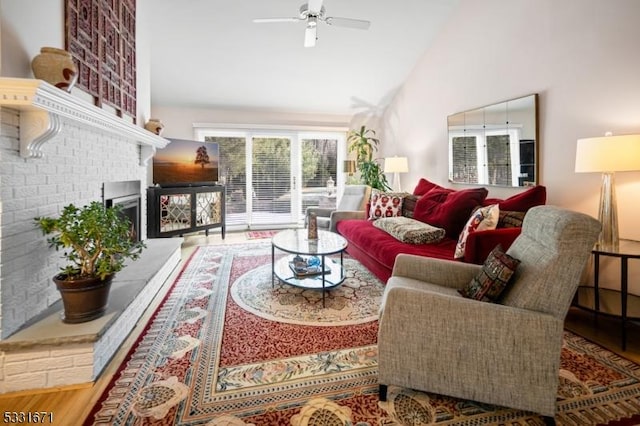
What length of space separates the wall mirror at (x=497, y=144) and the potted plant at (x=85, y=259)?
357cm

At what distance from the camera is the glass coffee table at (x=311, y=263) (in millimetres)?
2736

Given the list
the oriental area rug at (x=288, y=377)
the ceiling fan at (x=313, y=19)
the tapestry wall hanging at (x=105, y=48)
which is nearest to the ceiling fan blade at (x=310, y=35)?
the ceiling fan at (x=313, y=19)

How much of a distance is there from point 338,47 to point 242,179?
9.59 feet

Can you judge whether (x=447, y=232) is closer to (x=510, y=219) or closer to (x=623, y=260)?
(x=510, y=219)

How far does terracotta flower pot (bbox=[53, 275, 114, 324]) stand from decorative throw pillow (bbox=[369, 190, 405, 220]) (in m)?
3.09

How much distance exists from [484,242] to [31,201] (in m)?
2.91

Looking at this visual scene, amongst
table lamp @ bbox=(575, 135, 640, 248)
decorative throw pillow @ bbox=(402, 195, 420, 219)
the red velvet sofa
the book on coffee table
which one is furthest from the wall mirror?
the book on coffee table

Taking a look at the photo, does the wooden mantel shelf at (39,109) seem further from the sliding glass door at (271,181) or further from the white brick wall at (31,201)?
the sliding glass door at (271,181)

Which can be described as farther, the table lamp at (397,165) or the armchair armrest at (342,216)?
the table lamp at (397,165)

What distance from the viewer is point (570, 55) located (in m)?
2.76

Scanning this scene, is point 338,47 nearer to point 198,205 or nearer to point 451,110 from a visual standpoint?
point 451,110

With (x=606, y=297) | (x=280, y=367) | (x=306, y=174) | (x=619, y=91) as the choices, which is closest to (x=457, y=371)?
(x=280, y=367)

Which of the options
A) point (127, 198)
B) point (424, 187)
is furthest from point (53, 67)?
point (424, 187)

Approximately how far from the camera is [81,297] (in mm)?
1783
